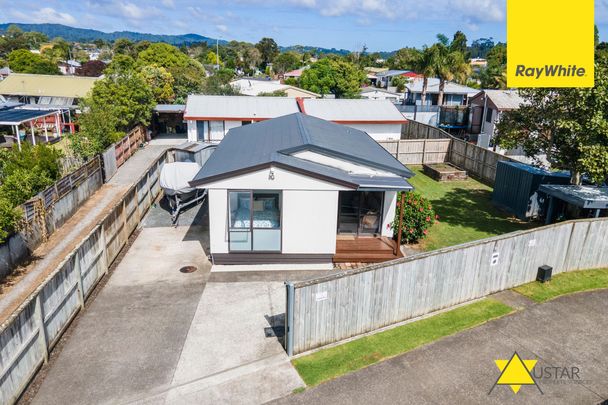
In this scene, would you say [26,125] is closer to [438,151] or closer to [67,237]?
[67,237]

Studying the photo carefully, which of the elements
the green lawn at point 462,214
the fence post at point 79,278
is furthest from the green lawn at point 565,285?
the fence post at point 79,278

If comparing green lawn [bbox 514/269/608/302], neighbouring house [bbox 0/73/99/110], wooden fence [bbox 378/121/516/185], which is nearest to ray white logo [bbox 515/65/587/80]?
green lawn [bbox 514/269/608/302]

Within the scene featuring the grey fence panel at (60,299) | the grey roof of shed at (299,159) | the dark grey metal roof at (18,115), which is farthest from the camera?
the dark grey metal roof at (18,115)

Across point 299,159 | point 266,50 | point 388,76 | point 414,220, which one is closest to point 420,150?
point 414,220

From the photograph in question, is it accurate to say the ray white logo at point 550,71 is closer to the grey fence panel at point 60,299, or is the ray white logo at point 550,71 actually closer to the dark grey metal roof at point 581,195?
→ the dark grey metal roof at point 581,195

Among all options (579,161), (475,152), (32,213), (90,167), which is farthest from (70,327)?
→ (475,152)

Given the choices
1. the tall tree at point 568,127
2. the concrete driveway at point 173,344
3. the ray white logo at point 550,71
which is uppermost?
the ray white logo at point 550,71

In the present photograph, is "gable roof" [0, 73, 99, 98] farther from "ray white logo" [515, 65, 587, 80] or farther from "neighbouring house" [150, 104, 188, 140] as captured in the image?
"ray white logo" [515, 65, 587, 80]
